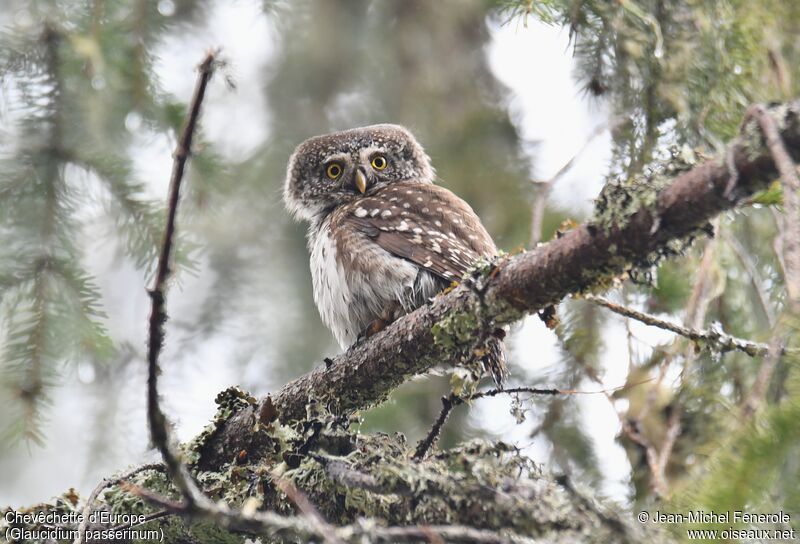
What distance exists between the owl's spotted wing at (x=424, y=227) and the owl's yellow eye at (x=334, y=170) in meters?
0.44

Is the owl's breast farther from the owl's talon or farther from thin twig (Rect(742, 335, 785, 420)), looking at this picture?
thin twig (Rect(742, 335, 785, 420))

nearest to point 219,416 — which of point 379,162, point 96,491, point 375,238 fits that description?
point 96,491

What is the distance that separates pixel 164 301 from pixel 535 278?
2.95 feet

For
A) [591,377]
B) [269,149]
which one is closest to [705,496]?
[591,377]

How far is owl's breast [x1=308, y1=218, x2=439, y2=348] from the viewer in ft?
10.4

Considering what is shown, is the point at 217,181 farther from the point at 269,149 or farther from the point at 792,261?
the point at 792,261

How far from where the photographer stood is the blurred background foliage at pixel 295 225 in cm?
303

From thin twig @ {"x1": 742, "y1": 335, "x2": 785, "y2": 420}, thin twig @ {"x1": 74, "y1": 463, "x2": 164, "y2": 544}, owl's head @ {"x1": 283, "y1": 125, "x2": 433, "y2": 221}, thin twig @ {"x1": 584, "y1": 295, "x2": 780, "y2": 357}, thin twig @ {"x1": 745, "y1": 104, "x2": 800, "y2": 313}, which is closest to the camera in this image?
thin twig @ {"x1": 745, "y1": 104, "x2": 800, "y2": 313}

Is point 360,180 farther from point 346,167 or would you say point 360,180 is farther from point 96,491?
point 96,491

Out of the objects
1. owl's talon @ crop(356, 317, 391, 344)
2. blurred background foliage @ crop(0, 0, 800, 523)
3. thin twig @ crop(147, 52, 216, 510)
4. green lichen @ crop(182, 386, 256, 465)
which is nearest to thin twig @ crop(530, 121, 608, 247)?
blurred background foliage @ crop(0, 0, 800, 523)

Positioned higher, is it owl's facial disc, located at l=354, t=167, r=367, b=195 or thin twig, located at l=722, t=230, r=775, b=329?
owl's facial disc, located at l=354, t=167, r=367, b=195

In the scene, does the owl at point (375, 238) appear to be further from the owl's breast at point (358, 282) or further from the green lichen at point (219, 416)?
the green lichen at point (219, 416)

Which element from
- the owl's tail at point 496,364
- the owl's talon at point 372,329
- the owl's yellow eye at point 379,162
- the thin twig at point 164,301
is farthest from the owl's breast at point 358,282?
the thin twig at point 164,301

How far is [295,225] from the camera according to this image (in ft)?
15.2
